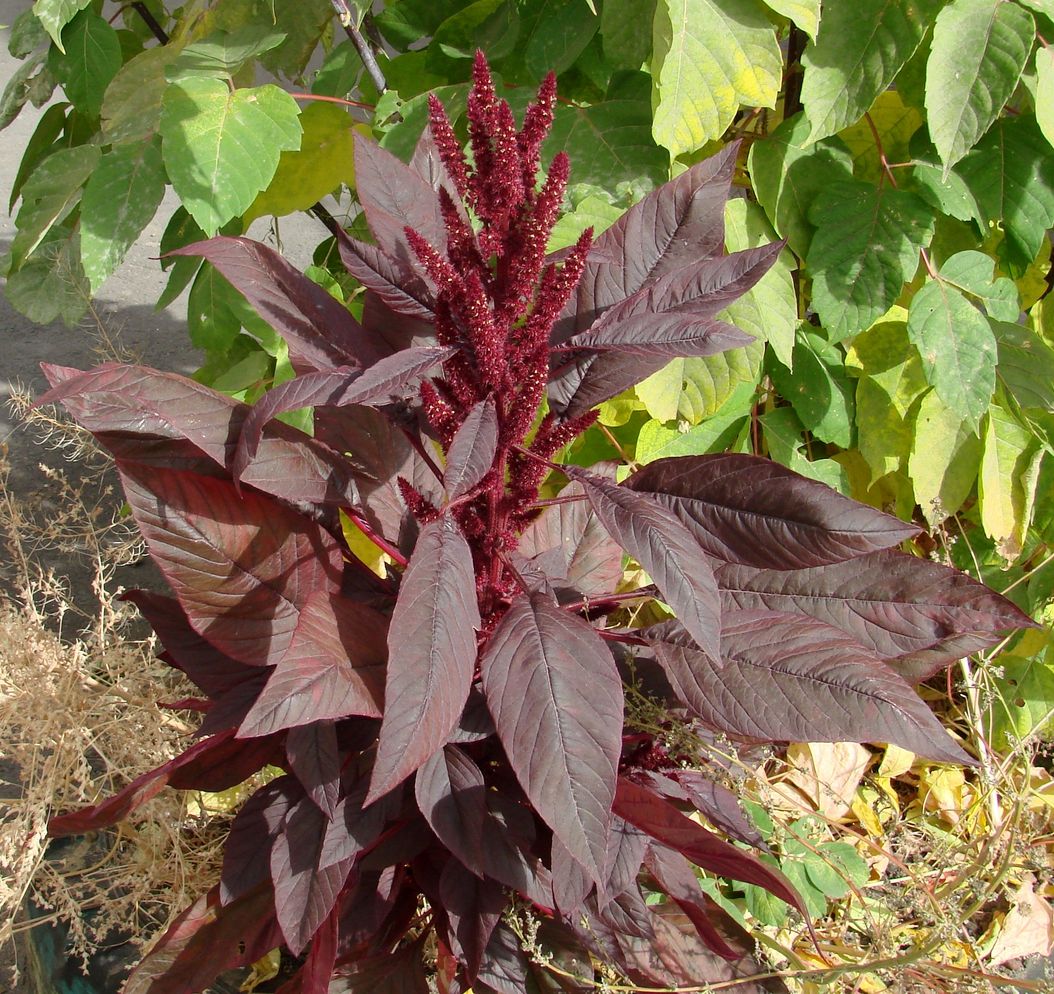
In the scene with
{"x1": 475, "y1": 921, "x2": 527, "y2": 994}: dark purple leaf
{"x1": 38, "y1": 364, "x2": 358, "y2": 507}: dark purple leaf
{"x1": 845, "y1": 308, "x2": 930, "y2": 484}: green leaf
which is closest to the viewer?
{"x1": 38, "y1": 364, "x2": 358, "y2": 507}: dark purple leaf

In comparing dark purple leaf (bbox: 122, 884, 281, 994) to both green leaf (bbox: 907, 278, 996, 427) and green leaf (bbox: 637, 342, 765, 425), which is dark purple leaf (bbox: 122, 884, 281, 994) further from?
green leaf (bbox: 907, 278, 996, 427)

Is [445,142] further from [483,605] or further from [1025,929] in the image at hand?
[1025,929]

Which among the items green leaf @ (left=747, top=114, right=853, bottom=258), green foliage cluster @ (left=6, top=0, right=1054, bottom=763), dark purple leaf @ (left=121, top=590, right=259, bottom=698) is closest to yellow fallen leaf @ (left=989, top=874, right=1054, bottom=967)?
green foliage cluster @ (left=6, top=0, right=1054, bottom=763)

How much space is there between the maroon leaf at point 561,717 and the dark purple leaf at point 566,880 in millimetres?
122

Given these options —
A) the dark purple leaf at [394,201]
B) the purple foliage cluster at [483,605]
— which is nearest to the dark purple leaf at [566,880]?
the purple foliage cluster at [483,605]

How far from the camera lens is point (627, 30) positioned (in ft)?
3.85

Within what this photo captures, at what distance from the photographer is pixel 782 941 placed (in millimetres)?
1310

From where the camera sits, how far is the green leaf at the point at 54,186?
4.11 ft

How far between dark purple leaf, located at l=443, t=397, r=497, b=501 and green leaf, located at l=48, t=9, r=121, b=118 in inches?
36.6

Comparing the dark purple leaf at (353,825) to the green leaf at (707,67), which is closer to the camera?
the dark purple leaf at (353,825)

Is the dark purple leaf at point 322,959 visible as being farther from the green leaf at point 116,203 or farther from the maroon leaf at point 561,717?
the green leaf at point 116,203

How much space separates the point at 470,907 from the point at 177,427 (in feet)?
1.71

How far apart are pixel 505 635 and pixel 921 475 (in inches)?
32.8

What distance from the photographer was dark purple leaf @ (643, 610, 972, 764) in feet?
2.54
